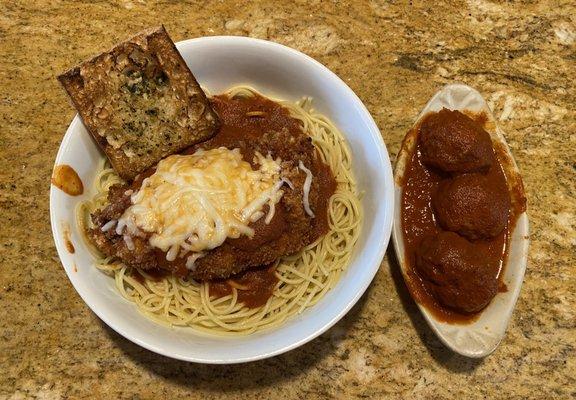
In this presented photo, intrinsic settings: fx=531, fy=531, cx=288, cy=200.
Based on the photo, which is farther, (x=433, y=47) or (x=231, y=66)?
(x=433, y=47)

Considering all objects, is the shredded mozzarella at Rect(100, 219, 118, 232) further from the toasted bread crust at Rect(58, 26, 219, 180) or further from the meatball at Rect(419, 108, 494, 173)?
the meatball at Rect(419, 108, 494, 173)

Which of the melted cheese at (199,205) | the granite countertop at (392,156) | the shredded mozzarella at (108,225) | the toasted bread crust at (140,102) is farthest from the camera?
the granite countertop at (392,156)

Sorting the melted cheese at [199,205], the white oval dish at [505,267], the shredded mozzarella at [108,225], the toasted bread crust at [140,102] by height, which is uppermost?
the toasted bread crust at [140,102]

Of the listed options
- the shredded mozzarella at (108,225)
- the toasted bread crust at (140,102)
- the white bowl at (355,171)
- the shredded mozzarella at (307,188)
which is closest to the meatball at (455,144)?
the white bowl at (355,171)

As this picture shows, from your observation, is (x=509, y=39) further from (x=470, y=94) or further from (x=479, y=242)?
(x=479, y=242)

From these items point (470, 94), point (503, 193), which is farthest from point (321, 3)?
point (503, 193)

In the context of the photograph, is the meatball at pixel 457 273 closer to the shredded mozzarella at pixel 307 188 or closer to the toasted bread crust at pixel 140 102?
the shredded mozzarella at pixel 307 188

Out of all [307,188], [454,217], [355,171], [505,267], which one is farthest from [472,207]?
[307,188]
